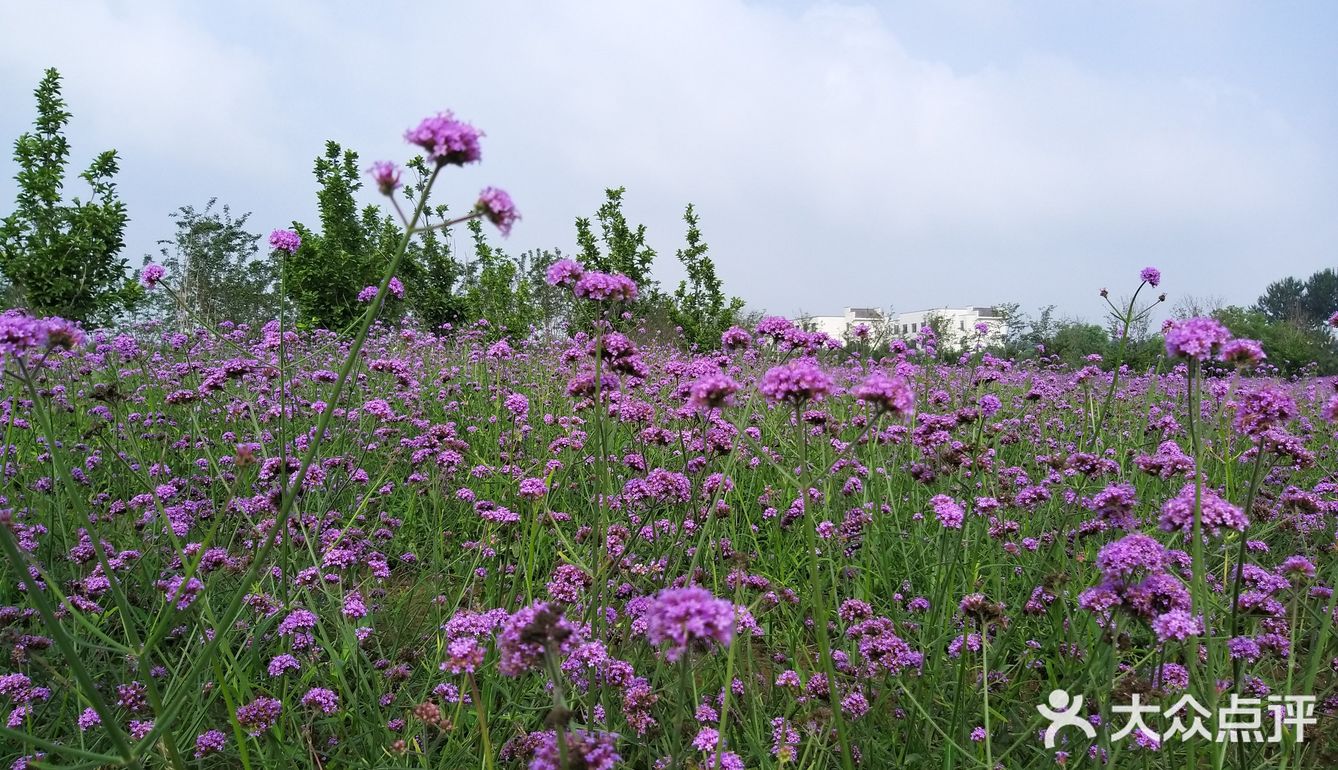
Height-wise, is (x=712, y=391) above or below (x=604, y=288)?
below

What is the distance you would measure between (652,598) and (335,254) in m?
21.6

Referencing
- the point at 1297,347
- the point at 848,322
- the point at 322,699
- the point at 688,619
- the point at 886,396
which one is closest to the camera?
the point at 688,619

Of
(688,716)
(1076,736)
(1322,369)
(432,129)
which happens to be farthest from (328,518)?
(1322,369)

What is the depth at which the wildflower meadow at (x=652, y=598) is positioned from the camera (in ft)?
5.61

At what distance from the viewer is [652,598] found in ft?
6.72

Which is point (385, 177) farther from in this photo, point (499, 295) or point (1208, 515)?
point (499, 295)

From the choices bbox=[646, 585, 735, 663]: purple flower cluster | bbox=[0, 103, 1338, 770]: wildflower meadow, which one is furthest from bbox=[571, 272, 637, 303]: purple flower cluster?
bbox=[646, 585, 735, 663]: purple flower cluster

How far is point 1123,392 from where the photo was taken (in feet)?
27.7

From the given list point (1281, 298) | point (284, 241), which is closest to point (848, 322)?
point (284, 241)

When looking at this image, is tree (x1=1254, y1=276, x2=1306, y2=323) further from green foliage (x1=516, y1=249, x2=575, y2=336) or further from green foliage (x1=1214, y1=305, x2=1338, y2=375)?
green foliage (x1=516, y1=249, x2=575, y2=336)

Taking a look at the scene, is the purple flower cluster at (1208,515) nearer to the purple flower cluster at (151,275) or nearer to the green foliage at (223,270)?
the purple flower cluster at (151,275)

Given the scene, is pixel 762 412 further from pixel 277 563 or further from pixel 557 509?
pixel 277 563

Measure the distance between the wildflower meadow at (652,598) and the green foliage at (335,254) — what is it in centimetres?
1617

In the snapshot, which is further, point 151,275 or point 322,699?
point 151,275
